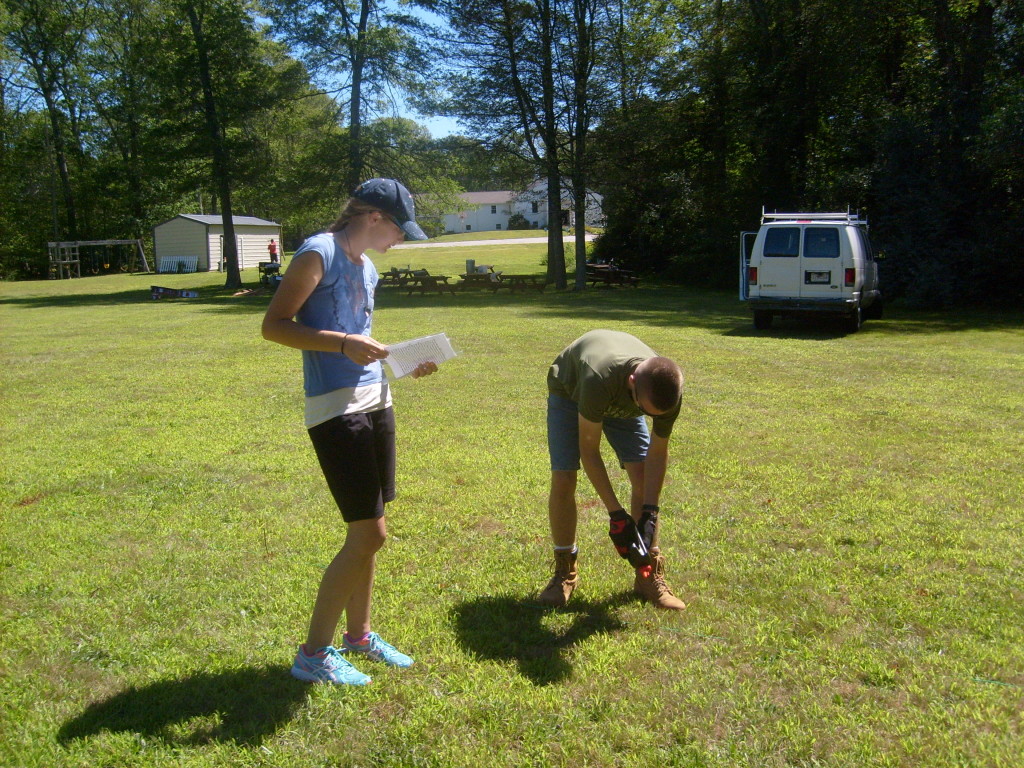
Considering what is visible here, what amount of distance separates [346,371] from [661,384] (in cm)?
117

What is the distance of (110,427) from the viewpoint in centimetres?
823

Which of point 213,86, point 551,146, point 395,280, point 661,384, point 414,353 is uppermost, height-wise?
point 213,86

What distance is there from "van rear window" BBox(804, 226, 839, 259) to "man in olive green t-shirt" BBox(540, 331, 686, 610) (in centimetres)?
1223

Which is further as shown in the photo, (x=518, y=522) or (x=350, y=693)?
(x=518, y=522)

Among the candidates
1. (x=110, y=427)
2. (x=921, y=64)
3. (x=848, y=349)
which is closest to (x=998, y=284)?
(x=921, y=64)

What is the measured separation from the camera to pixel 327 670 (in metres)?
3.28

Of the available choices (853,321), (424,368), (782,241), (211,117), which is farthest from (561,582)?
(211,117)

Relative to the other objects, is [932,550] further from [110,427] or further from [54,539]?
[110,427]

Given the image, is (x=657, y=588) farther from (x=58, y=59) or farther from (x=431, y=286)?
(x=58, y=59)

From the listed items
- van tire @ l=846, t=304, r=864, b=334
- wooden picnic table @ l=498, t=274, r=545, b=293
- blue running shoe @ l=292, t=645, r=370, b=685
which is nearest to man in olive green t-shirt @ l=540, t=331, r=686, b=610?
blue running shoe @ l=292, t=645, r=370, b=685

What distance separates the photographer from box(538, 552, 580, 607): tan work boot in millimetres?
4102

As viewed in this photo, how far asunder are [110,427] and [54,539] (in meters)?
3.45

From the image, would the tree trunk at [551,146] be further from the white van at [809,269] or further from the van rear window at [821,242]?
the van rear window at [821,242]

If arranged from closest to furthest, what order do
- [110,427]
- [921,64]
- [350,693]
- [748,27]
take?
[350,693], [110,427], [921,64], [748,27]
